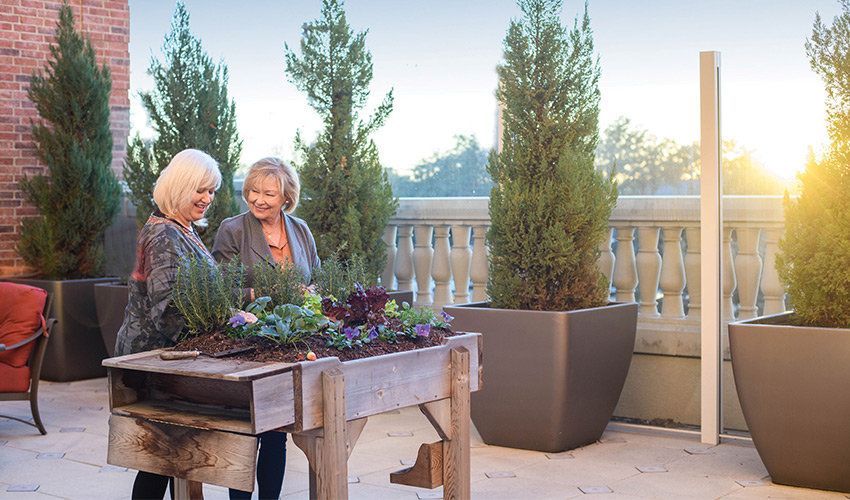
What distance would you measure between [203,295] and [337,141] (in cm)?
337

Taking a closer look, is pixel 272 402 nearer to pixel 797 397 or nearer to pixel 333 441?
pixel 333 441

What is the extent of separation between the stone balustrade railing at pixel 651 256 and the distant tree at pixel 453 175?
1.42 ft

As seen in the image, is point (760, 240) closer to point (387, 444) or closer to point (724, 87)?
point (724, 87)

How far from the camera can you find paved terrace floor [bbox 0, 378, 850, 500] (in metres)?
3.95

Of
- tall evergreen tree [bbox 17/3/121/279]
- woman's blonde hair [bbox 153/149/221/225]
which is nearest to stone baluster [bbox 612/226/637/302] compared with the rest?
woman's blonde hair [bbox 153/149/221/225]

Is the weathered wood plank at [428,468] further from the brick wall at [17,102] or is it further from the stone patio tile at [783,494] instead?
the brick wall at [17,102]

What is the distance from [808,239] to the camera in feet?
13.1

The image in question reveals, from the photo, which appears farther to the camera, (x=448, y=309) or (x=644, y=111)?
(x=644, y=111)

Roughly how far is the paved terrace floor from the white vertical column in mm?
245

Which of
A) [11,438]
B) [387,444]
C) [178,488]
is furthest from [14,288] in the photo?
[178,488]

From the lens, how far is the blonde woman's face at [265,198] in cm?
370

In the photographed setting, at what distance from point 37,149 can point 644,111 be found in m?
4.77

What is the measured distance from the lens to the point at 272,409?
2297 mm

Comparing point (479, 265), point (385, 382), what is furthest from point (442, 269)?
point (385, 382)
